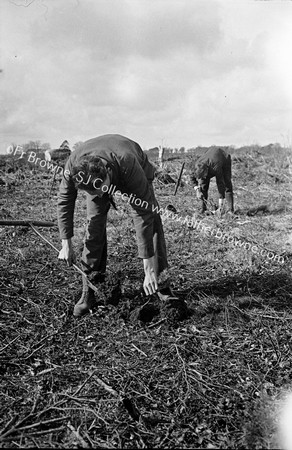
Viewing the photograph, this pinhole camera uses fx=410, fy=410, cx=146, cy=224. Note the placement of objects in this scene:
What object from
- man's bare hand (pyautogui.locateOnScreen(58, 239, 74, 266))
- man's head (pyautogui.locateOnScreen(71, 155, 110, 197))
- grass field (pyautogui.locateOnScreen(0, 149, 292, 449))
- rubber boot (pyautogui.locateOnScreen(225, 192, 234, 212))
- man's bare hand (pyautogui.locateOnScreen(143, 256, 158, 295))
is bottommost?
grass field (pyautogui.locateOnScreen(0, 149, 292, 449))

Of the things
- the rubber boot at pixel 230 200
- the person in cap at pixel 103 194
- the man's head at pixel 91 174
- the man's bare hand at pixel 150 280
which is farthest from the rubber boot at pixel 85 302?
the rubber boot at pixel 230 200

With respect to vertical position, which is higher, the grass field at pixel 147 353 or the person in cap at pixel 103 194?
the person in cap at pixel 103 194

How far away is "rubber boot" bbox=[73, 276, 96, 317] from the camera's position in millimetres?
3527

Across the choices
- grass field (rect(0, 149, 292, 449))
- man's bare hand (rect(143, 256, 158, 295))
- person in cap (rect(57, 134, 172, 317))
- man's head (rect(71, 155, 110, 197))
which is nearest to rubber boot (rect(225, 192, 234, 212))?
grass field (rect(0, 149, 292, 449))

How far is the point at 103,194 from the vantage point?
9.98 feet

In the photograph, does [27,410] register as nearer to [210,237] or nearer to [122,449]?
[122,449]

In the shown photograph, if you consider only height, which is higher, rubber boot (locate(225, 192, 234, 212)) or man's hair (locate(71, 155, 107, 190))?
man's hair (locate(71, 155, 107, 190))

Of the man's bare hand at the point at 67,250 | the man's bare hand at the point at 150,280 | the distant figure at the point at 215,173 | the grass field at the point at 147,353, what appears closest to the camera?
the grass field at the point at 147,353

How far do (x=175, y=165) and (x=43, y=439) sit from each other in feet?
51.1

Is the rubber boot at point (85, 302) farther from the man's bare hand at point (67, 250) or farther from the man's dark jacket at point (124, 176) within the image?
the man's dark jacket at point (124, 176)

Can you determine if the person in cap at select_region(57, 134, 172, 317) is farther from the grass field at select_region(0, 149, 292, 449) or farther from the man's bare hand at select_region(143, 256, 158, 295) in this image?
the grass field at select_region(0, 149, 292, 449)

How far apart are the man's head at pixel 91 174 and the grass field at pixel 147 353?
102cm

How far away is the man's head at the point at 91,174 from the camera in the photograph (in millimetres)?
2721

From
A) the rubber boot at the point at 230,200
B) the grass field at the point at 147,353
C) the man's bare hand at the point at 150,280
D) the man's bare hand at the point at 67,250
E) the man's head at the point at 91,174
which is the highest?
the man's head at the point at 91,174
